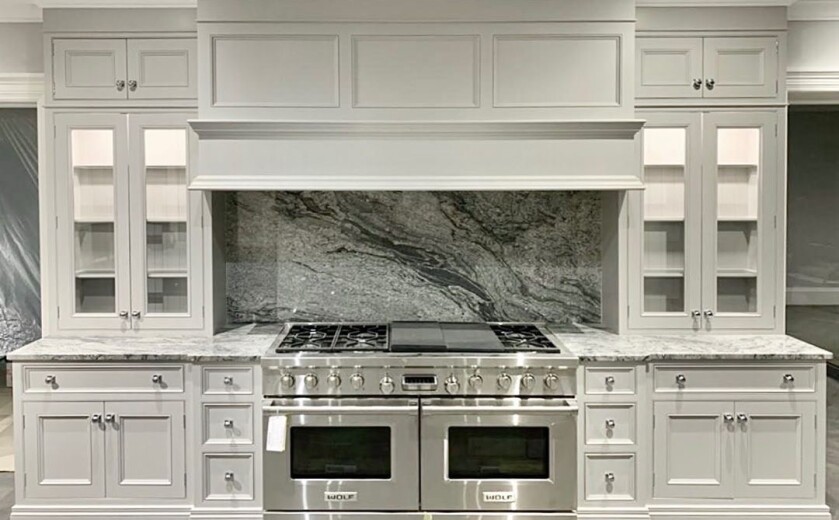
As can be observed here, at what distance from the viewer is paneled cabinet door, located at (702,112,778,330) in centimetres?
342

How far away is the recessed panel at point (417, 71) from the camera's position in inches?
130

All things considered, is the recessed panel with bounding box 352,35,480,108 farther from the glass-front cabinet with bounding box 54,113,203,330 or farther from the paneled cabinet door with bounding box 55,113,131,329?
the paneled cabinet door with bounding box 55,113,131,329

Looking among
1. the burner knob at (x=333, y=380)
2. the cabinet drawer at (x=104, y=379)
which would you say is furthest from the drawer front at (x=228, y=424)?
the burner knob at (x=333, y=380)

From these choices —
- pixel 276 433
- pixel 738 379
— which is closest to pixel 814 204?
pixel 738 379

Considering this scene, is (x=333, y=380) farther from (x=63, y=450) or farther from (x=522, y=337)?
(x=63, y=450)

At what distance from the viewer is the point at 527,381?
309cm

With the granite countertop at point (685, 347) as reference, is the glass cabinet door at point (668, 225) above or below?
above

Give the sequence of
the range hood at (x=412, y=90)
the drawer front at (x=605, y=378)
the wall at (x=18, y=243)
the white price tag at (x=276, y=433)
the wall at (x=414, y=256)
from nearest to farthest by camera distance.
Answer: the white price tag at (x=276, y=433)
the drawer front at (x=605, y=378)
the range hood at (x=412, y=90)
the wall at (x=414, y=256)
the wall at (x=18, y=243)

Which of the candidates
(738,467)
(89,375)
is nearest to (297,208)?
(89,375)

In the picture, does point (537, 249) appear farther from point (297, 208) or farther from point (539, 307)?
point (297, 208)

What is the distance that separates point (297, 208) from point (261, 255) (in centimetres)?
32

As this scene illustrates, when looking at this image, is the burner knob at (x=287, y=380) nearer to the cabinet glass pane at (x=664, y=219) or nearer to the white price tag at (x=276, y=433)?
the white price tag at (x=276, y=433)

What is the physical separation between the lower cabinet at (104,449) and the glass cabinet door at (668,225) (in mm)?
2294

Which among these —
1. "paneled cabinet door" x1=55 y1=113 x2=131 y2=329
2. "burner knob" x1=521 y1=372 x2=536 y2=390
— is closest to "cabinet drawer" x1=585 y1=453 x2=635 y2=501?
"burner knob" x1=521 y1=372 x2=536 y2=390
